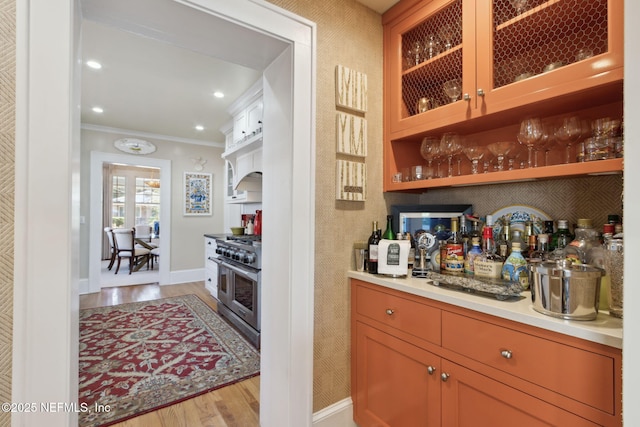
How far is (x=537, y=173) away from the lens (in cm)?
119

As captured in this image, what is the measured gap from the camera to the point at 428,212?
5.54 ft

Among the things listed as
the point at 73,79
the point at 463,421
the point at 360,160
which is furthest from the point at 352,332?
the point at 73,79

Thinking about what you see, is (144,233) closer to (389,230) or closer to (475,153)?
(389,230)

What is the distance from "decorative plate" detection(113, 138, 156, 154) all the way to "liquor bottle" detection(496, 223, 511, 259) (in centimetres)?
538

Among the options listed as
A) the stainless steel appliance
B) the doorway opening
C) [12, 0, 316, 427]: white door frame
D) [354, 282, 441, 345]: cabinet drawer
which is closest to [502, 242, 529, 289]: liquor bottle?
[354, 282, 441, 345]: cabinet drawer

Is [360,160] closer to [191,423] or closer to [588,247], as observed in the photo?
[588,247]

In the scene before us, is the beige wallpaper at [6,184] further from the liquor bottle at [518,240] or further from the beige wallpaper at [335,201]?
the liquor bottle at [518,240]

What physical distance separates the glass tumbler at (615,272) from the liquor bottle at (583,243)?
17 centimetres

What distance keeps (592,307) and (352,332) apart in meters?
1.10

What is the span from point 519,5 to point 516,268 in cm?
116

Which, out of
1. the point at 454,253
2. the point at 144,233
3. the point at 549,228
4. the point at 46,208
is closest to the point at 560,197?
the point at 549,228

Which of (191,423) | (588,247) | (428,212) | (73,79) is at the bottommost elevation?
(191,423)

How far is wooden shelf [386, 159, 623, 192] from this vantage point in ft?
3.33

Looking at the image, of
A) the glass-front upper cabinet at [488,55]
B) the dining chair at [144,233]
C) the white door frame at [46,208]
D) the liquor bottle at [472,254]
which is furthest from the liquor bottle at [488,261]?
the dining chair at [144,233]
